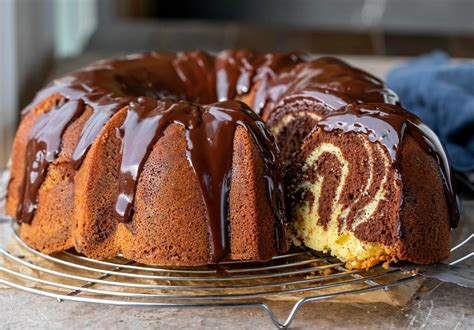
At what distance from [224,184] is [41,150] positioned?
400 millimetres

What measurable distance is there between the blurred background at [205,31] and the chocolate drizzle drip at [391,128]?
131 cm

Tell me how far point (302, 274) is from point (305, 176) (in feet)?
0.68

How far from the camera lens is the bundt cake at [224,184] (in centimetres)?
159

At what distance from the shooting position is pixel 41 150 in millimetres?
1743

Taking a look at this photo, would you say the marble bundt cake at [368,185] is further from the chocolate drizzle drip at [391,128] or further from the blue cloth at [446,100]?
the blue cloth at [446,100]

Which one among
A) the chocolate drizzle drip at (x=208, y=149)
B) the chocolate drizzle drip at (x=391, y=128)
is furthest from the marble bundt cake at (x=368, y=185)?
the chocolate drizzle drip at (x=208, y=149)

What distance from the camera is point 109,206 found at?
5.44 feet

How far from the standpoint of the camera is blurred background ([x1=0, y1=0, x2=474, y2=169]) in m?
2.78

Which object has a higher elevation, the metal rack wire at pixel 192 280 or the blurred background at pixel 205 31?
the blurred background at pixel 205 31

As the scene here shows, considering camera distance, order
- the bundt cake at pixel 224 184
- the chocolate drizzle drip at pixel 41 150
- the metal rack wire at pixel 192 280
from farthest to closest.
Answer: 1. the chocolate drizzle drip at pixel 41 150
2. the bundt cake at pixel 224 184
3. the metal rack wire at pixel 192 280

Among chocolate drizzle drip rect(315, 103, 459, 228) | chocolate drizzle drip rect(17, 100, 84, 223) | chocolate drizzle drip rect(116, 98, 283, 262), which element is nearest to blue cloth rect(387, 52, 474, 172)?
chocolate drizzle drip rect(315, 103, 459, 228)

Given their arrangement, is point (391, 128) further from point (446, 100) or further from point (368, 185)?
point (446, 100)

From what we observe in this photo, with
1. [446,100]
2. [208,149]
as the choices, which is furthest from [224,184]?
[446,100]

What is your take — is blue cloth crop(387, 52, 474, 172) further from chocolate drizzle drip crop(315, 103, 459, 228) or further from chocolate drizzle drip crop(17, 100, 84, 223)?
chocolate drizzle drip crop(17, 100, 84, 223)
